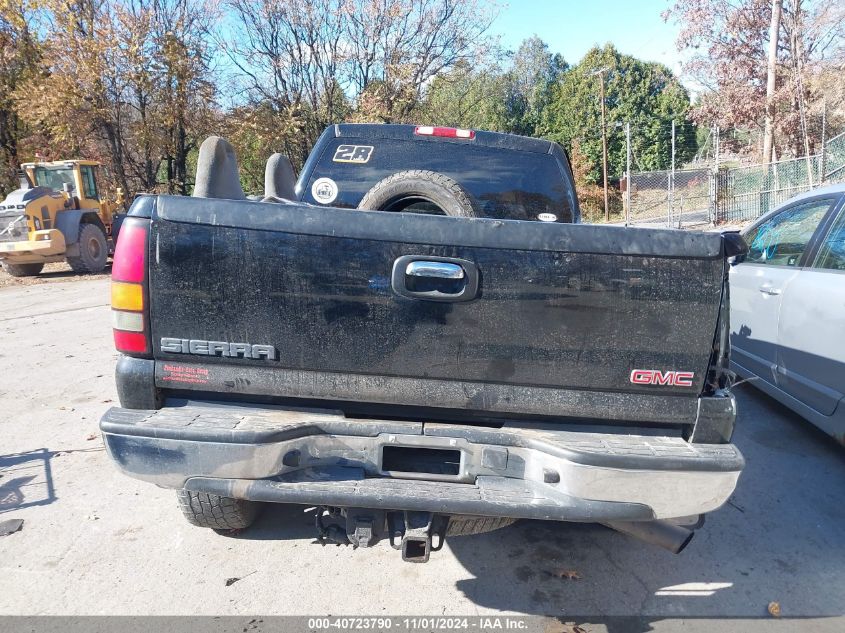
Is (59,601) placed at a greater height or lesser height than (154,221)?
lesser

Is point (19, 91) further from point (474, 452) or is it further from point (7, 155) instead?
point (474, 452)

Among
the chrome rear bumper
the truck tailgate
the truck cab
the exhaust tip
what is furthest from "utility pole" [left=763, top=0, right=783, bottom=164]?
the chrome rear bumper

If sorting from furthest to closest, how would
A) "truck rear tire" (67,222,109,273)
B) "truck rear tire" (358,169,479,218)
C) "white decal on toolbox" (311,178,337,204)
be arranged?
"truck rear tire" (67,222,109,273) → "white decal on toolbox" (311,178,337,204) → "truck rear tire" (358,169,479,218)

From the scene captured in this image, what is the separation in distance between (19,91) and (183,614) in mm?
24159

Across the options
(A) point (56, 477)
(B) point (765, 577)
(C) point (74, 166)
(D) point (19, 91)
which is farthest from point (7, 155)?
(B) point (765, 577)

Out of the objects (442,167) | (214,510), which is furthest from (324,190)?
(214,510)

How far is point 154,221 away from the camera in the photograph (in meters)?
2.22

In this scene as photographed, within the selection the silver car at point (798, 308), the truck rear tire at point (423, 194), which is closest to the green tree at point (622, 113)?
the silver car at point (798, 308)

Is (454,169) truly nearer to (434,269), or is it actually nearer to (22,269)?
(434,269)

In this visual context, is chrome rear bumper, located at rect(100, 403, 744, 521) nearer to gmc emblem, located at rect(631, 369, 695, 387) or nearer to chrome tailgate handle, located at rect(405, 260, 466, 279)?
gmc emblem, located at rect(631, 369, 695, 387)

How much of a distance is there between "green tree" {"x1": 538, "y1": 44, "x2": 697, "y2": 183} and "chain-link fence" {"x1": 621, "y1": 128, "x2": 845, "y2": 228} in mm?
11434

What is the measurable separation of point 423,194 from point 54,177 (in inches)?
674

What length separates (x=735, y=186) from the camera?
19078 mm

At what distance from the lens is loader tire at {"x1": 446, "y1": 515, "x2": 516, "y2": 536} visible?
242cm
